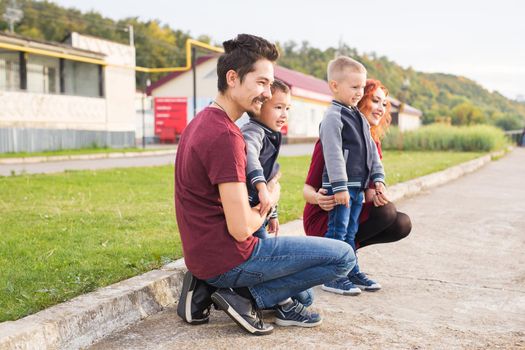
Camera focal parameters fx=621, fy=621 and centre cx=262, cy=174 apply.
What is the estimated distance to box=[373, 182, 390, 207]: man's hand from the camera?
3.93m

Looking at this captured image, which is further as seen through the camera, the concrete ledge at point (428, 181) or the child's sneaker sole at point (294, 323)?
the concrete ledge at point (428, 181)

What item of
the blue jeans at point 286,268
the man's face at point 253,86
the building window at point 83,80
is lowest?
the blue jeans at point 286,268

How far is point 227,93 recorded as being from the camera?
2.90 m

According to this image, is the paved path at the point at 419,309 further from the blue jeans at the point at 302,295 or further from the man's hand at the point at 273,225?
the man's hand at the point at 273,225

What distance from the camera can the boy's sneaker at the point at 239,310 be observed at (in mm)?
2967

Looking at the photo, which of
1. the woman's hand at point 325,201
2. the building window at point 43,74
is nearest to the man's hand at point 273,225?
the woman's hand at point 325,201

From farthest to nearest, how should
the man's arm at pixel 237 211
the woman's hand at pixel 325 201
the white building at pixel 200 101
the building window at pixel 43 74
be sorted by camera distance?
the white building at pixel 200 101 < the building window at pixel 43 74 < the woman's hand at pixel 325 201 < the man's arm at pixel 237 211

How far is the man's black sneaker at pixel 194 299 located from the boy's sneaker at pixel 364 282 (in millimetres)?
1135

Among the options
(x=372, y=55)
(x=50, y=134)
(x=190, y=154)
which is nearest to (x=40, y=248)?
(x=190, y=154)

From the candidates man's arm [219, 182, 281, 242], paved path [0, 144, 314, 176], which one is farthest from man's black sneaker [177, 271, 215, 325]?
paved path [0, 144, 314, 176]

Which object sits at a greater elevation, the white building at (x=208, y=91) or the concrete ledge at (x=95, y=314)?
the white building at (x=208, y=91)

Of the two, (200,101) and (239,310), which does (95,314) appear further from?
(200,101)

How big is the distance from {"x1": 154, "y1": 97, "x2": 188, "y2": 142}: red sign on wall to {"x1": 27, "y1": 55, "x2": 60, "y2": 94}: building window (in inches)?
348

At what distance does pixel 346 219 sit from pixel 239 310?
108cm
